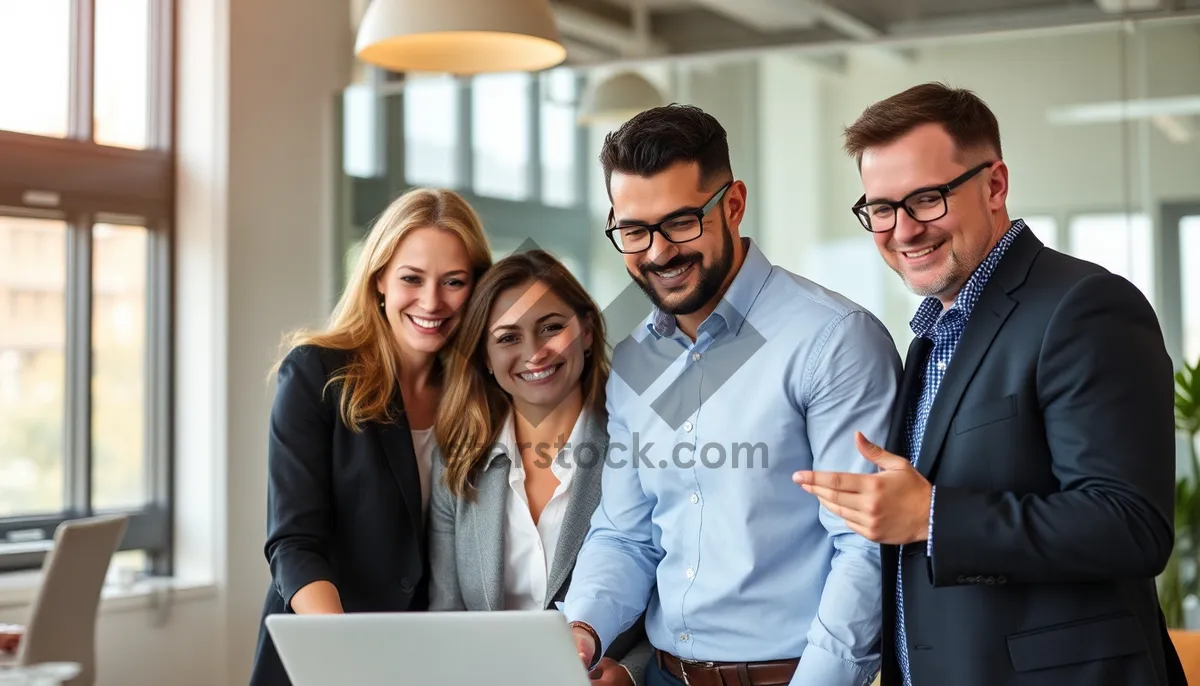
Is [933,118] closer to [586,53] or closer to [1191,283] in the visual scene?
[1191,283]

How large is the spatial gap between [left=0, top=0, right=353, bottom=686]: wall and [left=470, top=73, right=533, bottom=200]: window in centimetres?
89

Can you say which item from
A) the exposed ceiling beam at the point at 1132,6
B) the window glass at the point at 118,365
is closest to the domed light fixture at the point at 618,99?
the exposed ceiling beam at the point at 1132,6

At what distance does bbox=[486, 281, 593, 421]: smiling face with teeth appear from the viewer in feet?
8.03

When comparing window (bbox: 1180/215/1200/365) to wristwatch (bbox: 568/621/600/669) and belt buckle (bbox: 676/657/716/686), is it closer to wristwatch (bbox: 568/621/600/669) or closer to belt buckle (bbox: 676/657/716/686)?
belt buckle (bbox: 676/657/716/686)

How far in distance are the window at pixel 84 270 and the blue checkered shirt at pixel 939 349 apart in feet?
13.2

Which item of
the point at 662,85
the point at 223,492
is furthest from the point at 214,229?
the point at 662,85

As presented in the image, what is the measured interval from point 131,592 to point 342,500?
2.97 metres

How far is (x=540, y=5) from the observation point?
292 centimetres

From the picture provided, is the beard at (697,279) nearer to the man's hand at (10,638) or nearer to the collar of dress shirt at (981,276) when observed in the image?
the collar of dress shirt at (981,276)

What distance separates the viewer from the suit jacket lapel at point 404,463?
2.51 m

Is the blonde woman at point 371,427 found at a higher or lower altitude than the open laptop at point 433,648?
higher

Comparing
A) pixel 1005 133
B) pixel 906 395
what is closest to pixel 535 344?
pixel 906 395

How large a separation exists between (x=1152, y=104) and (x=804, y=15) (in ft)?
4.93

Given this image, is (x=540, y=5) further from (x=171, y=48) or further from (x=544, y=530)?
(x=171, y=48)
